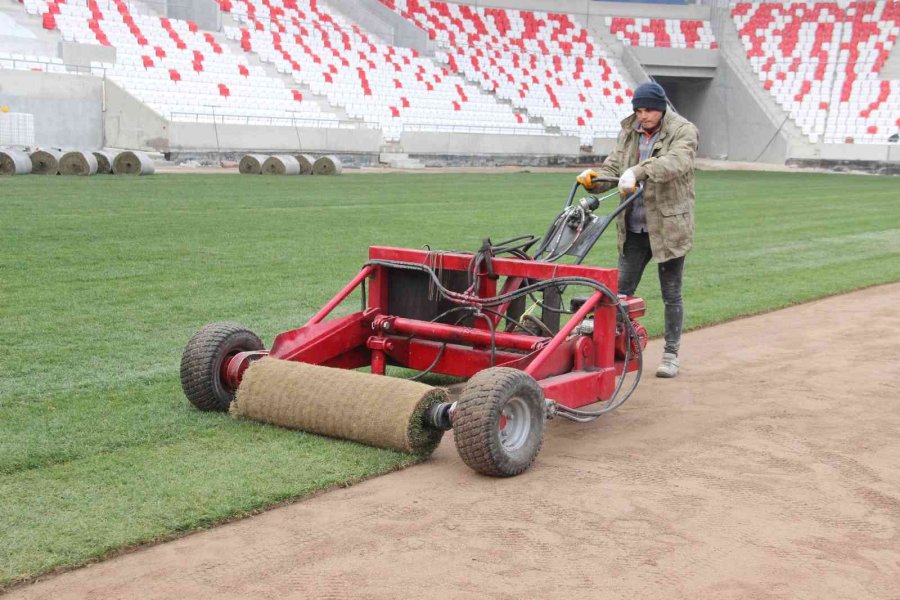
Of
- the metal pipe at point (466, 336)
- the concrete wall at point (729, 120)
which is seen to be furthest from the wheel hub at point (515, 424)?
the concrete wall at point (729, 120)

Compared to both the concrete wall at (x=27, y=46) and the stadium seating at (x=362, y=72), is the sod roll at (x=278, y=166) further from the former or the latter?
the stadium seating at (x=362, y=72)

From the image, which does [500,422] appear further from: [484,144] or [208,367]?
[484,144]

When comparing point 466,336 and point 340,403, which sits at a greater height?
point 466,336

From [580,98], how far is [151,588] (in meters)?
41.3

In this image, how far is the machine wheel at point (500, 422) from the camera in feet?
15.3

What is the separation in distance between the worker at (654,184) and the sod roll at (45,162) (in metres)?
17.0

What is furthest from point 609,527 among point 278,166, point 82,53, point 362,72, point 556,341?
point 362,72

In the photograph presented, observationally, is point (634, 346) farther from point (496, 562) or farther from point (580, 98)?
point (580, 98)

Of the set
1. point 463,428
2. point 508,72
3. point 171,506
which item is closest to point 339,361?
point 463,428

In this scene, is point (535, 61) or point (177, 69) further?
point (535, 61)

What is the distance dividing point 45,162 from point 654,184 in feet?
57.5

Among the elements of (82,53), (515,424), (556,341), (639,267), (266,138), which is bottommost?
(515,424)

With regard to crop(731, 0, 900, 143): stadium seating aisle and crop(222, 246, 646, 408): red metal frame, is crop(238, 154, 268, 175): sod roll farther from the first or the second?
crop(731, 0, 900, 143): stadium seating aisle

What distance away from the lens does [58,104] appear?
87.6ft
